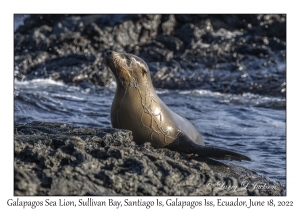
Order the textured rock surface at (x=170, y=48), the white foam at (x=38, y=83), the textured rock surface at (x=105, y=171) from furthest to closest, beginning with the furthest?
1. the textured rock surface at (x=170, y=48)
2. the white foam at (x=38, y=83)
3. the textured rock surface at (x=105, y=171)

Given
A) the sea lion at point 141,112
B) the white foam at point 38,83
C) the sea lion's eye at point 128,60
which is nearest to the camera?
the sea lion at point 141,112

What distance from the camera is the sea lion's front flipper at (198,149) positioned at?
21.0 feet

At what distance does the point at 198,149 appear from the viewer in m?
6.65

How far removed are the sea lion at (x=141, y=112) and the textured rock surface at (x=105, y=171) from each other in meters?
0.69

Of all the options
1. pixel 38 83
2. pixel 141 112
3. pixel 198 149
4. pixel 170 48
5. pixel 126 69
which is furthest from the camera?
pixel 170 48

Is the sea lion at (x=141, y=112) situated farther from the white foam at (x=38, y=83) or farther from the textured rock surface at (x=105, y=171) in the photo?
the white foam at (x=38, y=83)

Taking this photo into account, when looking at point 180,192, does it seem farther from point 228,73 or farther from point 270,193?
point 228,73

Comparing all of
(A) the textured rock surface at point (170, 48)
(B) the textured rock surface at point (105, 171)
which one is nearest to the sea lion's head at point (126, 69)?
(B) the textured rock surface at point (105, 171)

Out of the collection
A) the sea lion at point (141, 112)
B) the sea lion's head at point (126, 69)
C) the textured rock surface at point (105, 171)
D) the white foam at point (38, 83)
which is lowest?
the textured rock surface at point (105, 171)

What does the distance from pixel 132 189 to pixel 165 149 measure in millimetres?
1855

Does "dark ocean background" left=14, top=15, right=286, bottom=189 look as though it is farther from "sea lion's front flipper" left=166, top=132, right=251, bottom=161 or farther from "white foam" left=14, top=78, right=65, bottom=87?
"sea lion's front flipper" left=166, top=132, right=251, bottom=161

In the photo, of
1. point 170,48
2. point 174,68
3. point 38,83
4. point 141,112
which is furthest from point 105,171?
point 170,48

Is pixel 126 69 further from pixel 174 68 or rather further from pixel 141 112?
pixel 174 68

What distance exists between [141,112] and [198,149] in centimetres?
82
